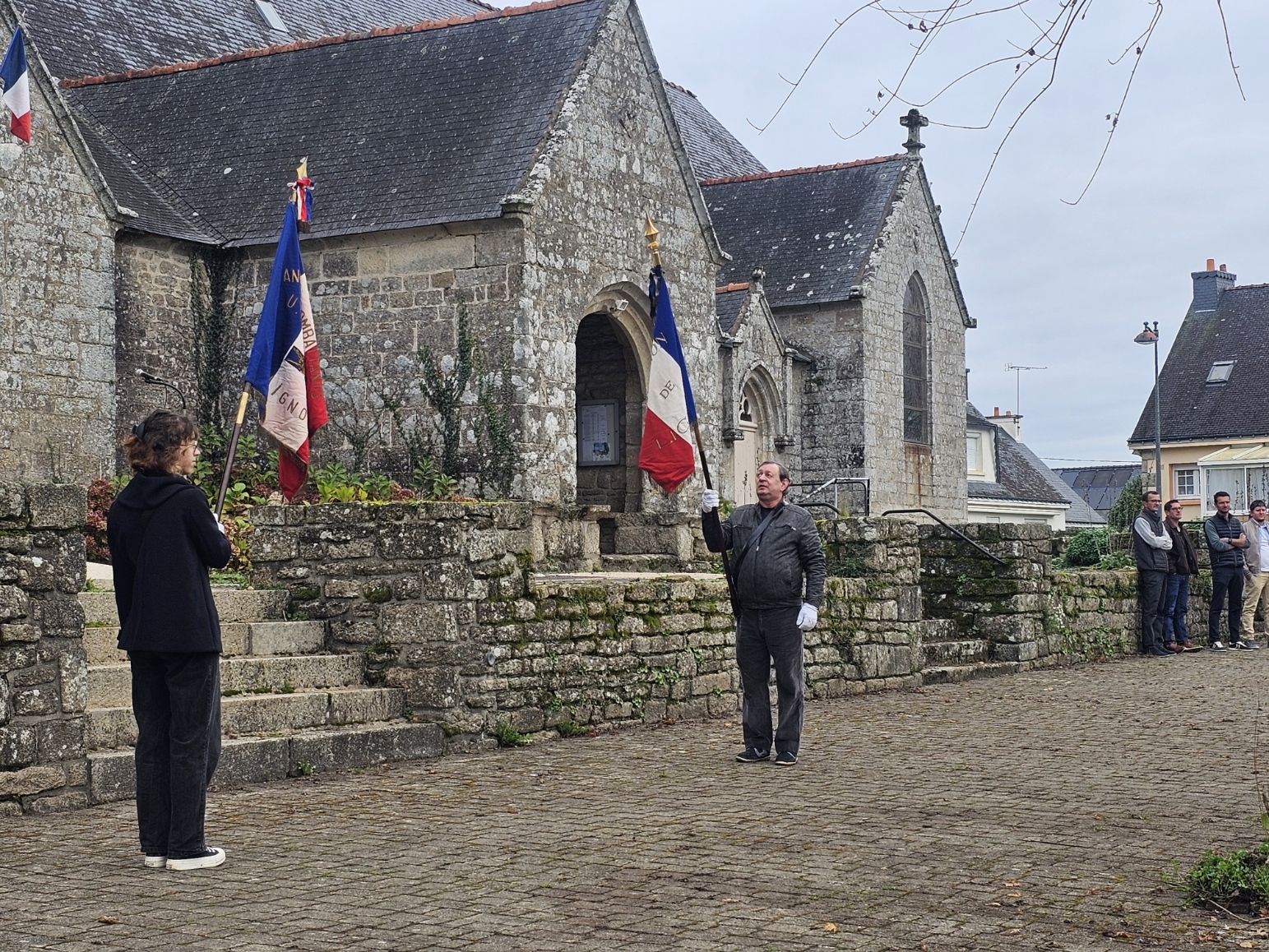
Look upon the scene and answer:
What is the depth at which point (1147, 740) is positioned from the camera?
32.7ft

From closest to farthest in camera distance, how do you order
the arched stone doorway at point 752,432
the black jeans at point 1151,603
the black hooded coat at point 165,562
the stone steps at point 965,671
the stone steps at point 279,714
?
the black hooded coat at point 165,562 → the stone steps at point 279,714 → the stone steps at point 965,671 → the black jeans at point 1151,603 → the arched stone doorway at point 752,432

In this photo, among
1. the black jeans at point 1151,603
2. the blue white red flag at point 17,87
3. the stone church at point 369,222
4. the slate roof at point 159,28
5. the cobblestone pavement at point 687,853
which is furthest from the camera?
the slate roof at point 159,28

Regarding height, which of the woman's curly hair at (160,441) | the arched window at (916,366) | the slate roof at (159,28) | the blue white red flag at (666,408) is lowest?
the woman's curly hair at (160,441)

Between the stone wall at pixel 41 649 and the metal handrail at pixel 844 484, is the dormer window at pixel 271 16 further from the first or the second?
the stone wall at pixel 41 649

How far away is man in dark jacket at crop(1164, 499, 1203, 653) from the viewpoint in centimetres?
1812

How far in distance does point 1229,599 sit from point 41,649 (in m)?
15.3

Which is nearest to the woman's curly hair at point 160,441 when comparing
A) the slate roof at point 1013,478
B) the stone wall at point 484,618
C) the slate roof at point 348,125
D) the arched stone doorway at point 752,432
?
the stone wall at point 484,618

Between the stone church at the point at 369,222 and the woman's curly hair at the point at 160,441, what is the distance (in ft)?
33.3

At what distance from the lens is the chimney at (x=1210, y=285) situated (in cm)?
5228

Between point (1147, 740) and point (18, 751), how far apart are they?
6.55 meters

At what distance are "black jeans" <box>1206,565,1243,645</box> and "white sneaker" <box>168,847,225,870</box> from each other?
A: 49.7 ft

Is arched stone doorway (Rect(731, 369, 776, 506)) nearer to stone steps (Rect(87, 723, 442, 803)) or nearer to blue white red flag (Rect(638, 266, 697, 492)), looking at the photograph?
blue white red flag (Rect(638, 266, 697, 492))

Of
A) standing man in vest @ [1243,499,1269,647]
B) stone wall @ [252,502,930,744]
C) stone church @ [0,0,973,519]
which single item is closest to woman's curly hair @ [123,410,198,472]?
stone wall @ [252,502,930,744]

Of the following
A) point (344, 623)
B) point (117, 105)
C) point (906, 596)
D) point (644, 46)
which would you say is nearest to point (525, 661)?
point (344, 623)
